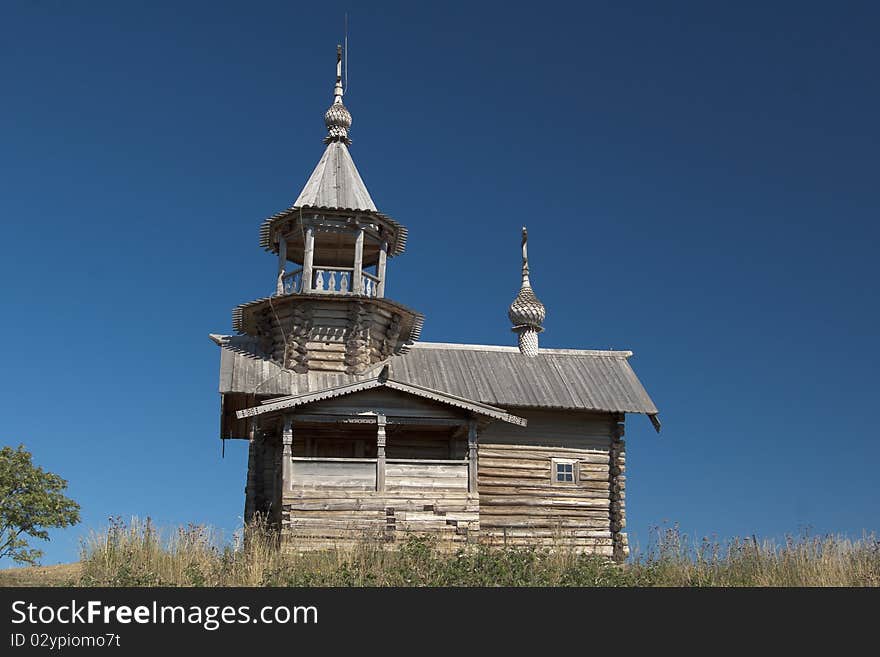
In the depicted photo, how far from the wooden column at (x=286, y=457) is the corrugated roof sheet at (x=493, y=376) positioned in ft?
7.14

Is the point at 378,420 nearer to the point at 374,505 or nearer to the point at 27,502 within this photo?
the point at 374,505

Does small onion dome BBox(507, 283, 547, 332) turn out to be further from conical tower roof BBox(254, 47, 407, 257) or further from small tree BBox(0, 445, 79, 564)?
small tree BBox(0, 445, 79, 564)

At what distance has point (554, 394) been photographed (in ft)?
88.7

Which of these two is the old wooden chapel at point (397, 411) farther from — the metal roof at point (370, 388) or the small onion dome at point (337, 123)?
the small onion dome at point (337, 123)

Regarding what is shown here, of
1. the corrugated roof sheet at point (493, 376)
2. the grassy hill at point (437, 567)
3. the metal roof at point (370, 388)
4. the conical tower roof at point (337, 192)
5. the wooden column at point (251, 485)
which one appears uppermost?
the conical tower roof at point (337, 192)

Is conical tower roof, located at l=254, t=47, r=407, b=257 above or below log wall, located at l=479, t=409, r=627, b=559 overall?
above

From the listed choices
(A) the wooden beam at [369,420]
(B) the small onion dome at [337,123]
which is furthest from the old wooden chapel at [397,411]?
(B) the small onion dome at [337,123]

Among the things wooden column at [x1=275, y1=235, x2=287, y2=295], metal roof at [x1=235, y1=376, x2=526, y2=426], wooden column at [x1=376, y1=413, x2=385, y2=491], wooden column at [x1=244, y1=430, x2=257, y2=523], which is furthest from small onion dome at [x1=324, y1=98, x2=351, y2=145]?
wooden column at [x1=376, y1=413, x2=385, y2=491]

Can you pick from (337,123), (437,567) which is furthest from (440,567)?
(337,123)

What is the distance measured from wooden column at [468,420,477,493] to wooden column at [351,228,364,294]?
5.66m

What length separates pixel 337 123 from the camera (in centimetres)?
3120

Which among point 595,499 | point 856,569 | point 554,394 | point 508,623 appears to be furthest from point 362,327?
point 508,623

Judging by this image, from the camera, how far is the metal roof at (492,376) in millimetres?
26203

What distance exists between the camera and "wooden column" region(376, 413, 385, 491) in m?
23.1
